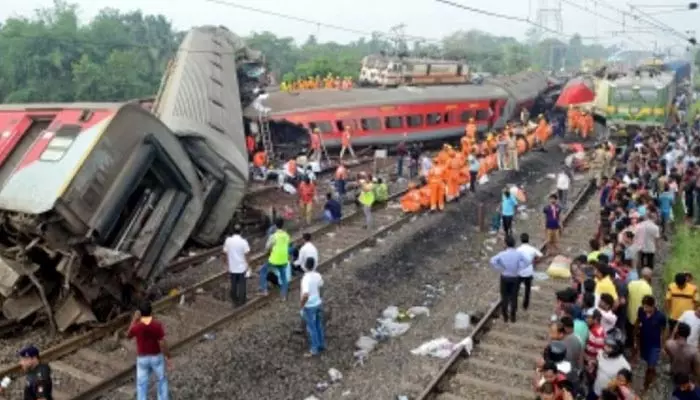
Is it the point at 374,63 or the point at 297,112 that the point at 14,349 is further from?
the point at 374,63

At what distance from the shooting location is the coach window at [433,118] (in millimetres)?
24641

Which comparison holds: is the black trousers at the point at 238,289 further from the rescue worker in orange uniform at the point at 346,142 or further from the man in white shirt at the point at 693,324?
the rescue worker in orange uniform at the point at 346,142

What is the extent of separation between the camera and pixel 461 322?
33.3 feet

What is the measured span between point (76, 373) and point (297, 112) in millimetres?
14583

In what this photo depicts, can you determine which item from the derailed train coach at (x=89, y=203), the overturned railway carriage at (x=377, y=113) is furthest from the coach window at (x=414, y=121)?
the derailed train coach at (x=89, y=203)

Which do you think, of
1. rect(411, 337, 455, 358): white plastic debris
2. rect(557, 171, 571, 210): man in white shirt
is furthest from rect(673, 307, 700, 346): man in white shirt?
rect(557, 171, 571, 210): man in white shirt

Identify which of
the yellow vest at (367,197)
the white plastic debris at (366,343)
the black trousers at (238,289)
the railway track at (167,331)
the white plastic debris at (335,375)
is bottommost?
the white plastic debris at (335,375)

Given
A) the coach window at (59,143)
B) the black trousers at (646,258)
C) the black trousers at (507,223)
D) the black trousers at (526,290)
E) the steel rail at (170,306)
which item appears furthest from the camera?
the black trousers at (507,223)

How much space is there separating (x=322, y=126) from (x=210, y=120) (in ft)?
28.0

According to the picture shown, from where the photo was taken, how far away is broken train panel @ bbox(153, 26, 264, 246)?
11.5 m

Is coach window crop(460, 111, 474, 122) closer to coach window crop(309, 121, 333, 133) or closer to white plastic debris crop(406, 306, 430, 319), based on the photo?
coach window crop(309, 121, 333, 133)

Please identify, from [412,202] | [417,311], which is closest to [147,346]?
[417,311]

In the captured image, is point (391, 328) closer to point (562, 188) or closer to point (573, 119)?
point (562, 188)

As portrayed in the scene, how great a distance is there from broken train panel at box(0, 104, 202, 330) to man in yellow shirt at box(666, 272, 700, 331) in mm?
6509
